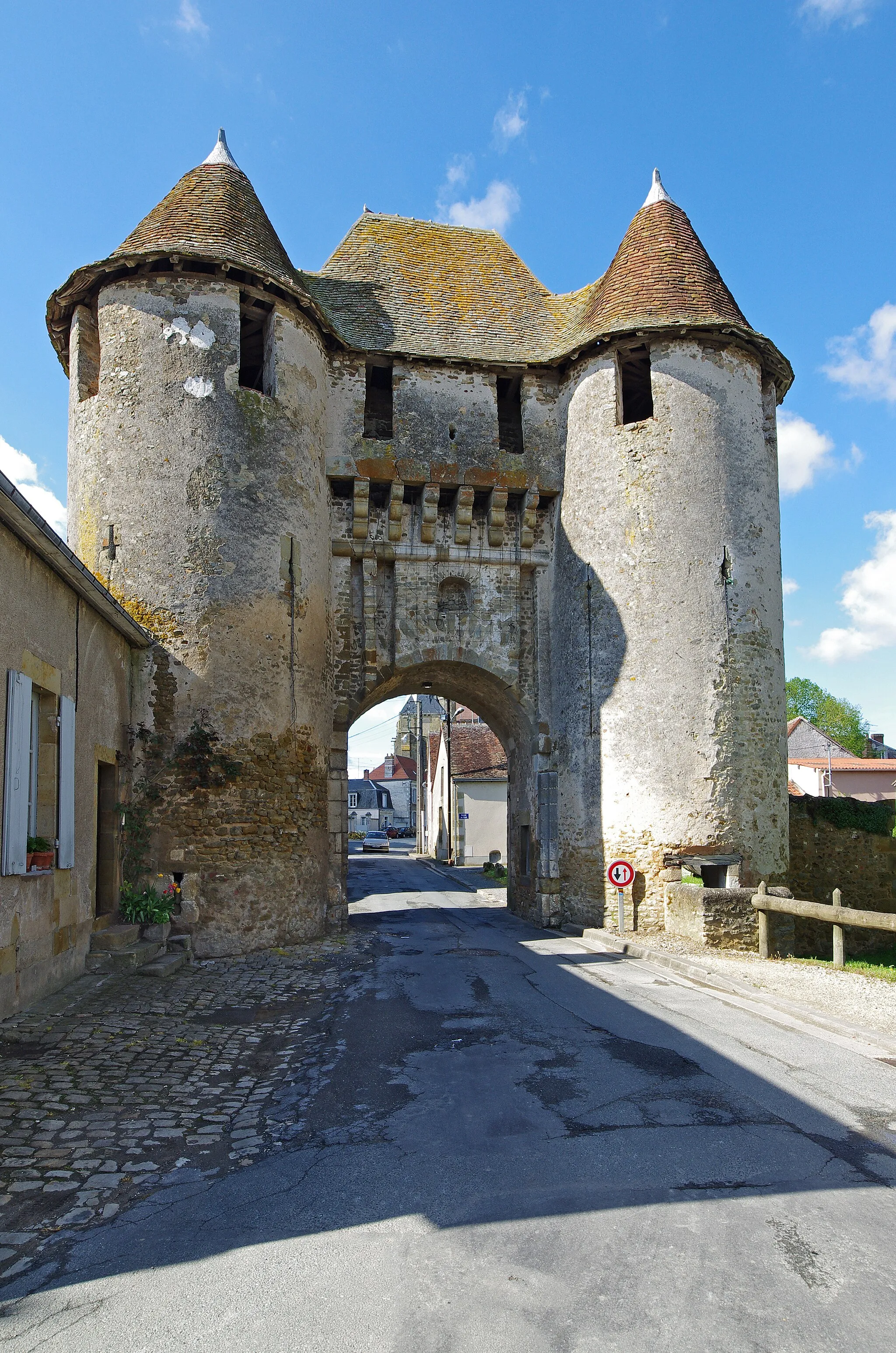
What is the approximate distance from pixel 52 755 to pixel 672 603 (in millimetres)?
9260

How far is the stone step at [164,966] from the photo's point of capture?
983 centimetres

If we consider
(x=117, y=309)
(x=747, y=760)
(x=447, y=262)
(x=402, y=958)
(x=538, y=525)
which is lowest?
(x=402, y=958)

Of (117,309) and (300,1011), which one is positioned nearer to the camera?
(300,1011)

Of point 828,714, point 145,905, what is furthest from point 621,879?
point 828,714

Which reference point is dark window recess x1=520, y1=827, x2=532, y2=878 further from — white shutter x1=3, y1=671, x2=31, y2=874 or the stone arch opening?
white shutter x1=3, y1=671, x2=31, y2=874

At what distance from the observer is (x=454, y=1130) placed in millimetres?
5098

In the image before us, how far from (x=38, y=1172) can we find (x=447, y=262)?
17597 mm

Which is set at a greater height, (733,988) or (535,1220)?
(535,1220)

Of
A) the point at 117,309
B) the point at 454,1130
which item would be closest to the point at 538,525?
the point at 117,309

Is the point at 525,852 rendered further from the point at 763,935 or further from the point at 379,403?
the point at 379,403

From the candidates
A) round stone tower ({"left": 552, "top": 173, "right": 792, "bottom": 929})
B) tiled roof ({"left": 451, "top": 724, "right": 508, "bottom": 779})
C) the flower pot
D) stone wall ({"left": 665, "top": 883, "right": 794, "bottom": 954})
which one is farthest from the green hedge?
tiled roof ({"left": 451, "top": 724, "right": 508, "bottom": 779})

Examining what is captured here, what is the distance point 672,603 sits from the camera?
14.1m

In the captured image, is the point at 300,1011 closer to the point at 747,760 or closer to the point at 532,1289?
the point at 532,1289

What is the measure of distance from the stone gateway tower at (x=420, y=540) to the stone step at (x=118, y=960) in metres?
1.80
